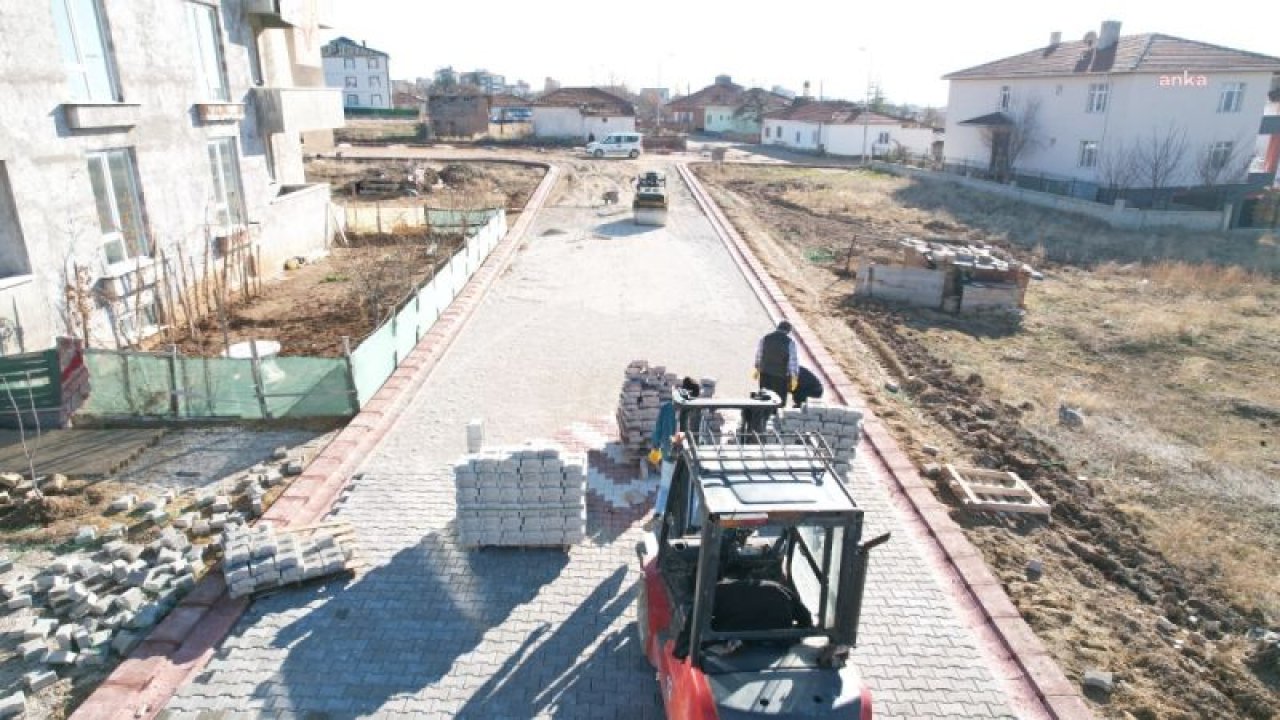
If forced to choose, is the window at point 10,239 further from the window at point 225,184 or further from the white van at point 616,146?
the white van at point 616,146

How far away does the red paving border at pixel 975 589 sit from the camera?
225 inches

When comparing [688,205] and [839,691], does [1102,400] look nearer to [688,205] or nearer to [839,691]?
[839,691]

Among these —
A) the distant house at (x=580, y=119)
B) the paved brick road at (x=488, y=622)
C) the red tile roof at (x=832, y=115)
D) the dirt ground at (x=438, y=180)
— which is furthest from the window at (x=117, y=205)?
the red tile roof at (x=832, y=115)

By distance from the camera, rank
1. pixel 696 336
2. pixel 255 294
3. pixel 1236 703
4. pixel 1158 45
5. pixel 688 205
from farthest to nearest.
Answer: pixel 1158 45 → pixel 688 205 → pixel 255 294 → pixel 696 336 → pixel 1236 703

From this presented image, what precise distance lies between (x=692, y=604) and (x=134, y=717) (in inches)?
159

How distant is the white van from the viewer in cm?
4469

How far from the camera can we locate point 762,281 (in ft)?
56.4

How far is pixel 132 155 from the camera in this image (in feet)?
42.2

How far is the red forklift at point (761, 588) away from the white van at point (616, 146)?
41.6 m

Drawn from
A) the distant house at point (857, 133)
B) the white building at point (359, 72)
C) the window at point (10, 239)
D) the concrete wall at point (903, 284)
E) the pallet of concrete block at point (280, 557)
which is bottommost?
the pallet of concrete block at point (280, 557)

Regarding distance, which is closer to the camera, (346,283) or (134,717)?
(134,717)

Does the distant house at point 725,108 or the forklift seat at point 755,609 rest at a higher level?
the distant house at point 725,108

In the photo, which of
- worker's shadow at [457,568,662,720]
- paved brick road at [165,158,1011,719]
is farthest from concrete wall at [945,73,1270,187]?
worker's shadow at [457,568,662,720]

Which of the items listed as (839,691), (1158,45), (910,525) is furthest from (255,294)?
(1158,45)
